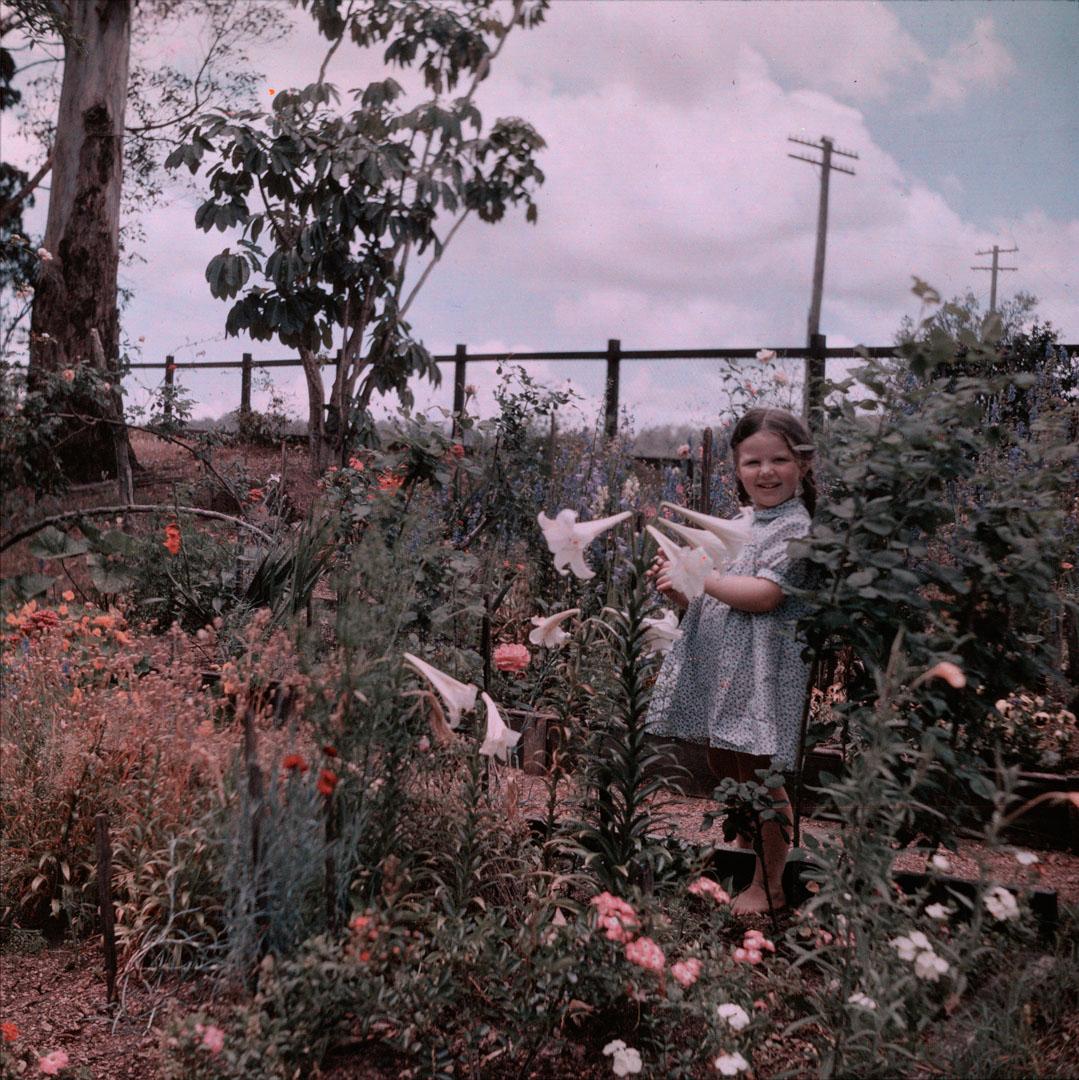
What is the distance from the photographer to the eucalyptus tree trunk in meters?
8.26

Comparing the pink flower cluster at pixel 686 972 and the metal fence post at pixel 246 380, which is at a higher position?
the metal fence post at pixel 246 380

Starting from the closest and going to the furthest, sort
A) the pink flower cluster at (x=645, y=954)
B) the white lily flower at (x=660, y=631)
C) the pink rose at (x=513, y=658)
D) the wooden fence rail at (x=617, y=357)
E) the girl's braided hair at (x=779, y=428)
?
the pink flower cluster at (x=645, y=954), the white lily flower at (x=660, y=631), the girl's braided hair at (x=779, y=428), the pink rose at (x=513, y=658), the wooden fence rail at (x=617, y=357)

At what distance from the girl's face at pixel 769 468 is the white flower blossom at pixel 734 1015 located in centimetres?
135

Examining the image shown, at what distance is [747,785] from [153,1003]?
1.43m

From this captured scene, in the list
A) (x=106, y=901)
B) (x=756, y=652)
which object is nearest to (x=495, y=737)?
(x=756, y=652)

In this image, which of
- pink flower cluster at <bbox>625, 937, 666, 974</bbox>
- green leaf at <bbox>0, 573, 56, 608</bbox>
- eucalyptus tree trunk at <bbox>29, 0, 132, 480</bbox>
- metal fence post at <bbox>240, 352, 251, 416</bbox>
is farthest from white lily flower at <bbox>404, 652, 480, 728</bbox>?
metal fence post at <bbox>240, 352, 251, 416</bbox>

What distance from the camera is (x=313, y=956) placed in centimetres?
174

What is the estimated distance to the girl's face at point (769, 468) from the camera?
8.59 ft

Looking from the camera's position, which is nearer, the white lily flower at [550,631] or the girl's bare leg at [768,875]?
the white lily flower at [550,631]

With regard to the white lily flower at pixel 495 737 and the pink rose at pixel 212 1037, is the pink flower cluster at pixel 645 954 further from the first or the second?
the pink rose at pixel 212 1037

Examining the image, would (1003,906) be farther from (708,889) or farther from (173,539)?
(173,539)

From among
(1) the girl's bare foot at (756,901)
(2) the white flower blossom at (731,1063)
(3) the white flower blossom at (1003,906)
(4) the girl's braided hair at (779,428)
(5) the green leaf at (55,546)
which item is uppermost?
(4) the girl's braided hair at (779,428)

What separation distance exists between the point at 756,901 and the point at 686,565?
1032 mm

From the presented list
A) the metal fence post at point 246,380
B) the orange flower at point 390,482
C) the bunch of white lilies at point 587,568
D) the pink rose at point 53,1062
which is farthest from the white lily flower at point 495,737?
the metal fence post at point 246,380
